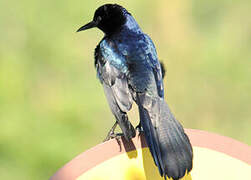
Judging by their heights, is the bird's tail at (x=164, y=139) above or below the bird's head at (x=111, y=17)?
below

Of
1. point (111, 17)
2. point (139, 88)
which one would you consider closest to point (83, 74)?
point (111, 17)

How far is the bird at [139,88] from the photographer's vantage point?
2312 millimetres

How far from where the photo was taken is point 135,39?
3.06 metres

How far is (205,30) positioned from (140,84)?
189 centimetres

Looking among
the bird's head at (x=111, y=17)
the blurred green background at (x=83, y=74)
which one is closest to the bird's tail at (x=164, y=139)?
the bird's head at (x=111, y=17)

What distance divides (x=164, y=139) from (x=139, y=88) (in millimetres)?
426

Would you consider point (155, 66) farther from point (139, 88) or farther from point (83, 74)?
point (83, 74)

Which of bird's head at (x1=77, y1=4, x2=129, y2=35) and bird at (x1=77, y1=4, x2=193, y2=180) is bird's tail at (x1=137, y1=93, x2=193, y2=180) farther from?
bird's head at (x1=77, y1=4, x2=129, y2=35)

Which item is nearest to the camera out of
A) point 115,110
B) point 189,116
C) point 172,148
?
point 172,148

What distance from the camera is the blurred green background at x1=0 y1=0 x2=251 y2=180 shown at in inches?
150

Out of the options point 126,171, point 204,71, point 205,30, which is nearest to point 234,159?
point 126,171

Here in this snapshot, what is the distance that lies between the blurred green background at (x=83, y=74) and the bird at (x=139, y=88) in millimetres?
935

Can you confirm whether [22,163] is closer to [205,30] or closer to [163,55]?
[163,55]

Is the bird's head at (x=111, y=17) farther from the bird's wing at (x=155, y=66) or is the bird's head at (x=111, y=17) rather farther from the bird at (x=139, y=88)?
the bird's wing at (x=155, y=66)
